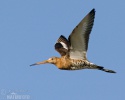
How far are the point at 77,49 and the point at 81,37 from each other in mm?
628

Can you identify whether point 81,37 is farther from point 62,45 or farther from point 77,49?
point 62,45

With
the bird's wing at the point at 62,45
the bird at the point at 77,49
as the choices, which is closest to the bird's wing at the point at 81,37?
the bird at the point at 77,49

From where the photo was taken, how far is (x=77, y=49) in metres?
17.9

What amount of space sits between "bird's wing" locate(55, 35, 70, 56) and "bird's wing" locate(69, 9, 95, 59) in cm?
36

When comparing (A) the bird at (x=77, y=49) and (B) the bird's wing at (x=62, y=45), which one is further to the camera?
(B) the bird's wing at (x=62, y=45)

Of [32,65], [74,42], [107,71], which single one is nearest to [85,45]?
[74,42]

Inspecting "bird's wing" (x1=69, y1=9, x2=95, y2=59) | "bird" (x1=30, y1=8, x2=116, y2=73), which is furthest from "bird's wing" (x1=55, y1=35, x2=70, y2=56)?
"bird's wing" (x1=69, y1=9, x2=95, y2=59)

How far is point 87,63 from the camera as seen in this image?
57.9ft

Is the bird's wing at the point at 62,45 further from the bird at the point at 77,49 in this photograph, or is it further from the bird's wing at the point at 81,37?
the bird's wing at the point at 81,37

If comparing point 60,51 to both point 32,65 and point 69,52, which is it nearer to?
point 69,52

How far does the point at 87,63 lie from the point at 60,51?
1376 mm

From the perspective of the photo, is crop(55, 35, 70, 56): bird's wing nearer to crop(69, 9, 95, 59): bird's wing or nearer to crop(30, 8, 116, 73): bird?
crop(30, 8, 116, 73): bird

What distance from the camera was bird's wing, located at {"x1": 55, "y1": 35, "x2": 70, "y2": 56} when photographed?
18.3 metres

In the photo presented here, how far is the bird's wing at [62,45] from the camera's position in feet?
60.0
